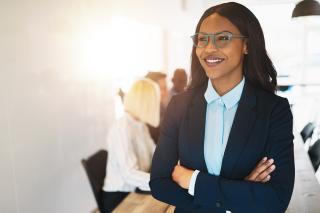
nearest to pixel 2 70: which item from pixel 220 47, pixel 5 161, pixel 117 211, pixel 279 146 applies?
pixel 5 161

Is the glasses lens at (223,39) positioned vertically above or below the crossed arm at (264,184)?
above

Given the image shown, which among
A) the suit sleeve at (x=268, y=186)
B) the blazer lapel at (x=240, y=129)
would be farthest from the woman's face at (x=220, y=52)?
the suit sleeve at (x=268, y=186)

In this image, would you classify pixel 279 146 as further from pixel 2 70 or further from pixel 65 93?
pixel 65 93

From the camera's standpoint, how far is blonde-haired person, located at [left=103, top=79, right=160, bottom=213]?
6.72 feet

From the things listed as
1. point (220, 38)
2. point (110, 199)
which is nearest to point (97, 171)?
point (110, 199)

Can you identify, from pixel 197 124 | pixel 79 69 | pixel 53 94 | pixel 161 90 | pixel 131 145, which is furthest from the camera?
pixel 79 69

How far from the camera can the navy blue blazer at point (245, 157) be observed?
977 millimetres

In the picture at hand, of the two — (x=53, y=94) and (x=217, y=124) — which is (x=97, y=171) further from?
(x=217, y=124)

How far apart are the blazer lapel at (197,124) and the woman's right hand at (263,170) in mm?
164

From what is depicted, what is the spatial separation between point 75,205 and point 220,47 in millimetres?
2546

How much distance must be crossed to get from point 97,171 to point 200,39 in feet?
4.74

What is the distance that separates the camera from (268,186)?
980mm

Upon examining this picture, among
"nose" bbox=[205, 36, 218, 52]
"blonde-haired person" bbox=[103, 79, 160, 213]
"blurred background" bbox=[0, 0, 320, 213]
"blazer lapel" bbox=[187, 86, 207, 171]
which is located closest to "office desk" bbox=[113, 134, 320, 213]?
"blurred background" bbox=[0, 0, 320, 213]

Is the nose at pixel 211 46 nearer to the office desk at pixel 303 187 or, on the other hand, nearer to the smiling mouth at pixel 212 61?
the smiling mouth at pixel 212 61
